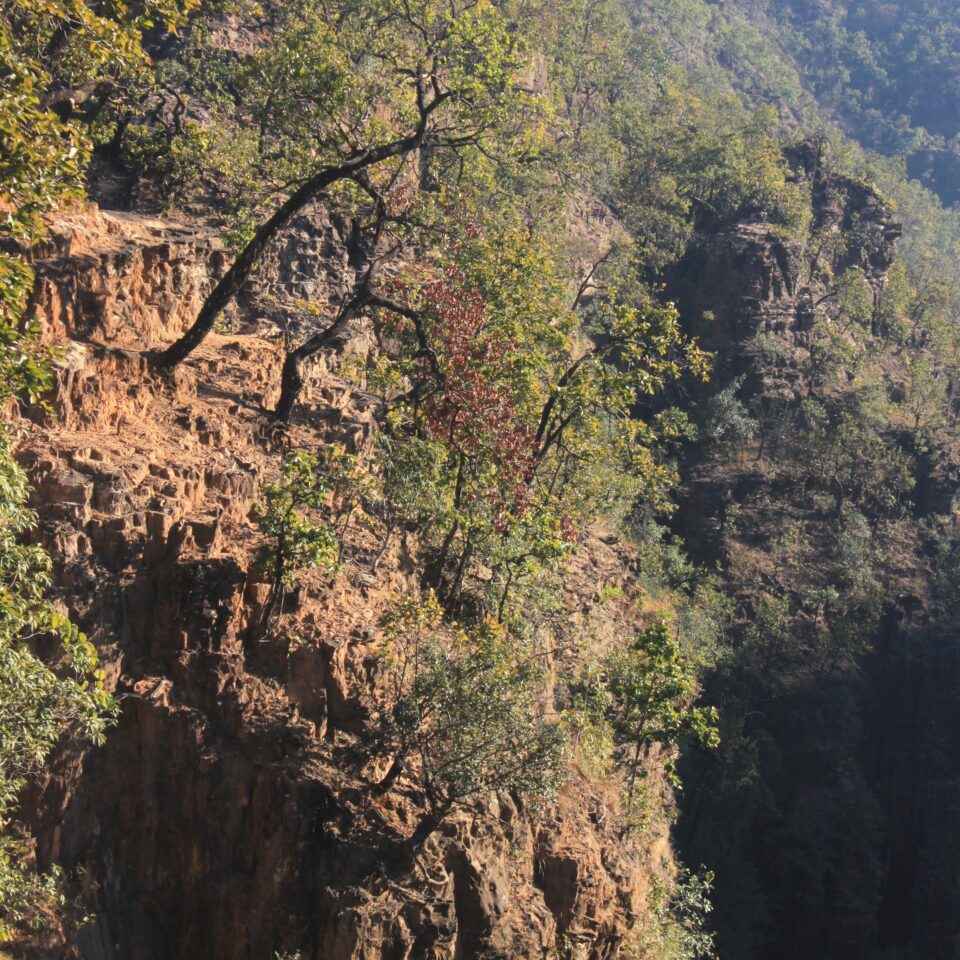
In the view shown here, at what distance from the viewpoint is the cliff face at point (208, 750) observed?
8.16 meters

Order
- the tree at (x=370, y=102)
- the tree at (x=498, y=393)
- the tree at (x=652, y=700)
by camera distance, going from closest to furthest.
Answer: the tree at (x=370, y=102) < the tree at (x=498, y=393) < the tree at (x=652, y=700)

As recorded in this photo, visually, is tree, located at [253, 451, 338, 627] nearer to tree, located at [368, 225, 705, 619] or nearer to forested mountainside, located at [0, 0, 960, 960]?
forested mountainside, located at [0, 0, 960, 960]

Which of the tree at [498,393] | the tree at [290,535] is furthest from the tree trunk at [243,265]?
the tree at [290,535]

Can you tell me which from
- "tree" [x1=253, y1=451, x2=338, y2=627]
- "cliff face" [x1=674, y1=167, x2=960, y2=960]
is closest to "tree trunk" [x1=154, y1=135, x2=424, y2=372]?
"tree" [x1=253, y1=451, x2=338, y2=627]

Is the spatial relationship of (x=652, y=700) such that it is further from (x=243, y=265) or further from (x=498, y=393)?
(x=243, y=265)

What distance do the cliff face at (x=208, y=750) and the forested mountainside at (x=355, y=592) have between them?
0.03 metres

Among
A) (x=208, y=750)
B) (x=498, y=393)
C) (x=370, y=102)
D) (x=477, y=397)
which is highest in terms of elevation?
(x=370, y=102)

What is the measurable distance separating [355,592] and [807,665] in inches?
975

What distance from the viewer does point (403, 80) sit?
13539 mm

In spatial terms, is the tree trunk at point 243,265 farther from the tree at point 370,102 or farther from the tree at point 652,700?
the tree at point 652,700

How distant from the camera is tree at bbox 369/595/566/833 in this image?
9.00 meters

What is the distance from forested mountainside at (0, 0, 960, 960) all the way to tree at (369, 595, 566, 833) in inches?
1.6

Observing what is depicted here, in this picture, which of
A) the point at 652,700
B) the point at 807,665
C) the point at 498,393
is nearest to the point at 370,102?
the point at 498,393

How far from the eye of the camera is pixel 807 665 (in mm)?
31484
